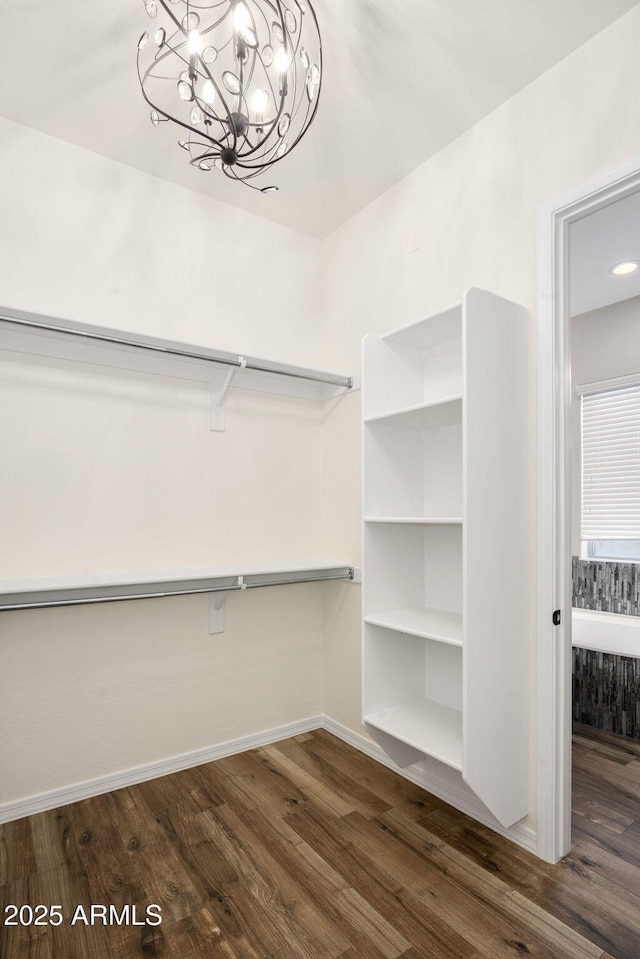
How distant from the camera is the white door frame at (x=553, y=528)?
1.78 metres

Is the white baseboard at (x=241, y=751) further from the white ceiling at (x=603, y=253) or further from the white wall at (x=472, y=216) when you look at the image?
the white ceiling at (x=603, y=253)

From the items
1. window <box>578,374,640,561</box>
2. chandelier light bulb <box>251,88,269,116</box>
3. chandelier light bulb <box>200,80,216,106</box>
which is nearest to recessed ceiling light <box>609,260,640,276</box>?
window <box>578,374,640,561</box>

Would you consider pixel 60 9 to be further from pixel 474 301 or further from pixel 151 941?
pixel 151 941

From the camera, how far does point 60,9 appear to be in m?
1.64

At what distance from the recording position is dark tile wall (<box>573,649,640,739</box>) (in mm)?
2744

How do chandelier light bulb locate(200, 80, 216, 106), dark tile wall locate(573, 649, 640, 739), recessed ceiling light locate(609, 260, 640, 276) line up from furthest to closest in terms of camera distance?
recessed ceiling light locate(609, 260, 640, 276) < dark tile wall locate(573, 649, 640, 739) < chandelier light bulb locate(200, 80, 216, 106)

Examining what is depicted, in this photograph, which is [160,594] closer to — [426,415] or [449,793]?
[426,415]

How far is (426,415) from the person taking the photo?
2.07 m

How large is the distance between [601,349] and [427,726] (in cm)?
281

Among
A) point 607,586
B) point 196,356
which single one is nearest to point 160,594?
point 196,356

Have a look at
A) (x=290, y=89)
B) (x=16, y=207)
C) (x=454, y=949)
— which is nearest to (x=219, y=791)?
(x=454, y=949)

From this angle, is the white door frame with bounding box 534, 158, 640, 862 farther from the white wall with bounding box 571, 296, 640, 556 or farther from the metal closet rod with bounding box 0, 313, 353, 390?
the white wall with bounding box 571, 296, 640, 556

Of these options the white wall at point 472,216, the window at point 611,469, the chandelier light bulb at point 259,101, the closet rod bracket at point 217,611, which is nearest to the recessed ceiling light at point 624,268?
the window at point 611,469

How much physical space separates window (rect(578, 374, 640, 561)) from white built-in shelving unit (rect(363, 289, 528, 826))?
191 centimetres
